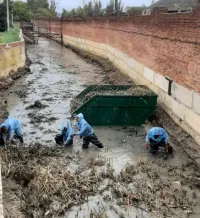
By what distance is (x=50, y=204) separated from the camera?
7410 mm

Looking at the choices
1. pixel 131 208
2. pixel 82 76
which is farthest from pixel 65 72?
pixel 131 208

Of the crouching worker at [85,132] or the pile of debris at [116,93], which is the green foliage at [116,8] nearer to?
the pile of debris at [116,93]

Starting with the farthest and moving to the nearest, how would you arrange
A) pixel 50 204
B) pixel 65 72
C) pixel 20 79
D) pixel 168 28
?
pixel 65 72 → pixel 20 79 → pixel 168 28 → pixel 50 204

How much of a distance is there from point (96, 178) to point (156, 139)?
99.2 inches

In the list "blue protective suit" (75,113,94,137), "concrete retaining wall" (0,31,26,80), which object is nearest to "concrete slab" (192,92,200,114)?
"blue protective suit" (75,113,94,137)

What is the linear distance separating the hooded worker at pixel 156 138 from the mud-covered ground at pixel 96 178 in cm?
30

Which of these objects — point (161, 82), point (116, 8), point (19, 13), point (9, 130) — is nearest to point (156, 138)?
point (161, 82)

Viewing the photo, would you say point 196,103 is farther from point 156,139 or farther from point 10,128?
point 10,128

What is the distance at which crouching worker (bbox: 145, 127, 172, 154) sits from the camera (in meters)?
10.2

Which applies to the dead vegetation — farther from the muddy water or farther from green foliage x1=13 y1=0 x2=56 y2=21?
green foliage x1=13 y1=0 x2=56 y2=21

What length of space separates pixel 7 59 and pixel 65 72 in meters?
7.01

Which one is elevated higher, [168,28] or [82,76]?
[168,28]

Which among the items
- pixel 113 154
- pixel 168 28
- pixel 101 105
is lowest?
pixel 113 154

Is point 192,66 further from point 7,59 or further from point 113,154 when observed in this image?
point 7,59
